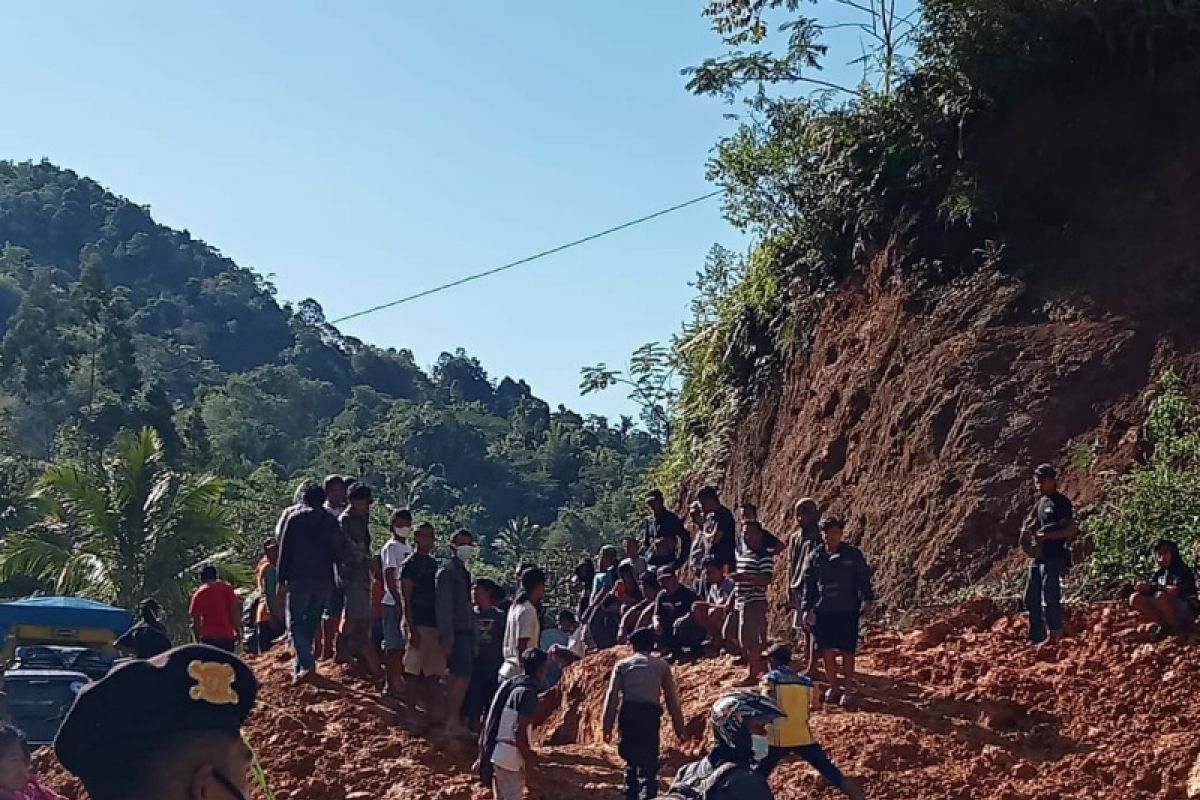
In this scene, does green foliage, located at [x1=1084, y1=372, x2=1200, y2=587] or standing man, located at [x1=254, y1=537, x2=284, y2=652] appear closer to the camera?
green foliage, located at [x1=1084, y1=372, x2=1200, y2=587]

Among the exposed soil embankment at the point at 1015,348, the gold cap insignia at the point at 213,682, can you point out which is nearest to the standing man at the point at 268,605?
the exposed soil embankment at the point at 1015,348

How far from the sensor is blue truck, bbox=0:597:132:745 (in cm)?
1457

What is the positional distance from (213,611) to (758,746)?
7.55 metres

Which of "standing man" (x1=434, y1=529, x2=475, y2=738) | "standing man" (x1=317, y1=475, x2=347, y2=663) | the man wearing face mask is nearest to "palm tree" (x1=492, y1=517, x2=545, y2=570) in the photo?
"standing man" (x1=317, y1=475, x2=347, y2=663)

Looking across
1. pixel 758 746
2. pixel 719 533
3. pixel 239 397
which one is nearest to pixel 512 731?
pixel 758 746


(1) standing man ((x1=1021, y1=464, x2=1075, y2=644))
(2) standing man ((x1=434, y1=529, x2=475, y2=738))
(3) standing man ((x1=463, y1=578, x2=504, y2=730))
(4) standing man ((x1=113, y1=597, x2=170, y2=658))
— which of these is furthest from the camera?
(3) standing man ((x1=463, y1=578, x2=504, y2=730))

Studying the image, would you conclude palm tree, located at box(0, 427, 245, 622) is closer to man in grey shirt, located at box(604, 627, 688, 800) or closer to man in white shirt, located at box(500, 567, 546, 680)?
man in white shirt, located at box(500, 567, 546, 680)

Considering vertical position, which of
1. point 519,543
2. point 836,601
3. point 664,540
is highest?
point 519,543

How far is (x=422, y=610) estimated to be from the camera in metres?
12.1

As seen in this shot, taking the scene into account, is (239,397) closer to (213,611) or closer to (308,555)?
(213,611)

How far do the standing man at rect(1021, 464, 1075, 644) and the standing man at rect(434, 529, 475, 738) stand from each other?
4.63 meters

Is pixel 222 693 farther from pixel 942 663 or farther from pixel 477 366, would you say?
pixel 477 366

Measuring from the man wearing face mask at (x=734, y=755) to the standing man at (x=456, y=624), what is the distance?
4.95 metres

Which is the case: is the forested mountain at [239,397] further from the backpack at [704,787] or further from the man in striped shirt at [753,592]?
the backpack at [704,787]
